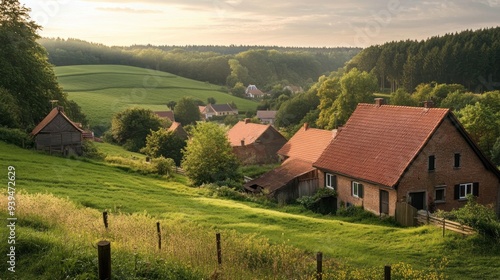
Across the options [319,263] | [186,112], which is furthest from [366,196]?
[186,112]

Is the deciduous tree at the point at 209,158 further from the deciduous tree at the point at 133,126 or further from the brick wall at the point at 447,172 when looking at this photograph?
the deciduous tree at the point at 133,126

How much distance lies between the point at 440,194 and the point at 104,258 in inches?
1050

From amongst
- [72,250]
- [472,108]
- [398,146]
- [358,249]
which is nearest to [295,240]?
[358,249]

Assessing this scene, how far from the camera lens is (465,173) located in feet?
100

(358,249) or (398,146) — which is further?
(398,146)

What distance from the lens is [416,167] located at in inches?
1134

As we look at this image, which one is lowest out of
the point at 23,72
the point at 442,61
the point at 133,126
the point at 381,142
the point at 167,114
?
the point at 133,126

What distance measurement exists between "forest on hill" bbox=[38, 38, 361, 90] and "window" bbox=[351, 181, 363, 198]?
425 feet

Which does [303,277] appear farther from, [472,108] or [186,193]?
[472,108]

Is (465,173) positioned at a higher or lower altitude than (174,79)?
lower

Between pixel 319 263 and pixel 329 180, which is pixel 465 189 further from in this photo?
pixel 319 263

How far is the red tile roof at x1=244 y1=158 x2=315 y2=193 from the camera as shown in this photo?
3681 cm

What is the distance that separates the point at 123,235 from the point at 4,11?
4701cm

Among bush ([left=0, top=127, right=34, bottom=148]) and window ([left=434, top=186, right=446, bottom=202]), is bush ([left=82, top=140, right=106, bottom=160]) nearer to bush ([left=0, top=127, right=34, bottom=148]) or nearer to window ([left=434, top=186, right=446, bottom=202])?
bush ([left=0, top=127, right=34, bottom=148])
